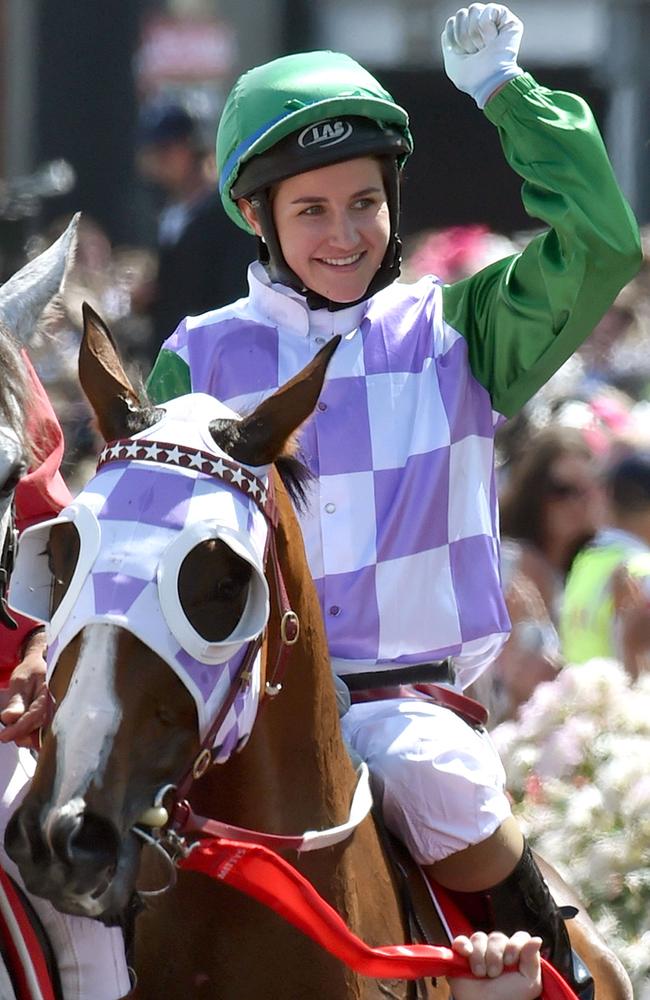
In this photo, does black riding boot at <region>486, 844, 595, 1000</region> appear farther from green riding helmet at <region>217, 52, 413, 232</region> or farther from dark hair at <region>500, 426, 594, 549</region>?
dark hair at <region>500, 426, 594, 549</region>

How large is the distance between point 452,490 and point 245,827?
0.83 meters

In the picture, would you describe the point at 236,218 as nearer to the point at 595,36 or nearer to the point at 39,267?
the point at 39,267

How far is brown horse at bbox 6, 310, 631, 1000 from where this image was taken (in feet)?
9.41

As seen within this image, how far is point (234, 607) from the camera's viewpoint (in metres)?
3.02

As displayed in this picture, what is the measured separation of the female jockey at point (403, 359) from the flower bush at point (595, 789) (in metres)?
1.16

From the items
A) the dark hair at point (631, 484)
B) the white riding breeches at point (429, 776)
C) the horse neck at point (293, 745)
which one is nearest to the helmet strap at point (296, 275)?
the horse neck at point (293, 745)

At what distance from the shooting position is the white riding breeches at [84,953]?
3.21 meters

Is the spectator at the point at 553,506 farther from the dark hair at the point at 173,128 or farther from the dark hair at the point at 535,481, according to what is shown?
the dark hair at the point at 173,128

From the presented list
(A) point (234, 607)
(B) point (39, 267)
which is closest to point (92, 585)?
(A) point (234, 607)

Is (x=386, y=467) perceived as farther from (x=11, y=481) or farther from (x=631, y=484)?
(x=631, y=484)

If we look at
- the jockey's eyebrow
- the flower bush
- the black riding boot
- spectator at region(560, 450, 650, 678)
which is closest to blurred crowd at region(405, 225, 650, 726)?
spectator at region(560, 450, 650, 678)

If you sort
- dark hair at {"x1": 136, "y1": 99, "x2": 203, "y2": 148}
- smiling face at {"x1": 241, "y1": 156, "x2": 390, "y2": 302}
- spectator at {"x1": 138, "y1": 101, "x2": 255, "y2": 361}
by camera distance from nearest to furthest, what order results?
smiling face at {"x1": 241, "y1": 156, "x2": 390, "y2": 302}, spectator at {"x1": 138, "y1": 101, "x2": 255, "y2": 361}, dark hair at {"x1": 136, "y1": 99, "x2": 203, "y2": 148}

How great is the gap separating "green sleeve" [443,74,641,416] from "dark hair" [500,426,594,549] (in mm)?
3586

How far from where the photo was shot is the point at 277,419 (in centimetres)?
313
